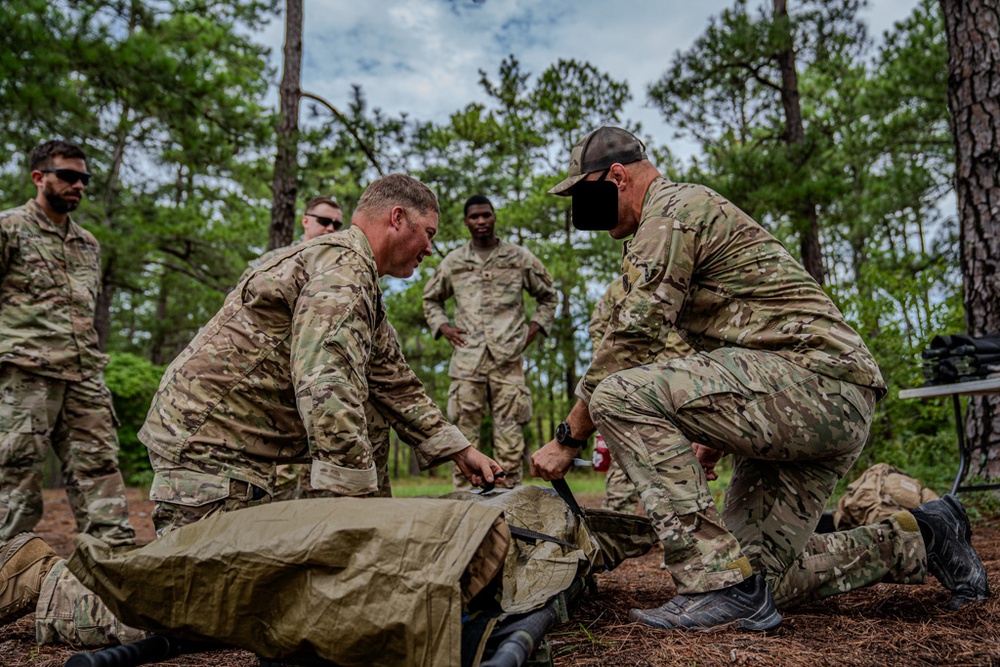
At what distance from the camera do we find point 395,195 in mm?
3029

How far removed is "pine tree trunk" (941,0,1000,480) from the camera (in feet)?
17.5

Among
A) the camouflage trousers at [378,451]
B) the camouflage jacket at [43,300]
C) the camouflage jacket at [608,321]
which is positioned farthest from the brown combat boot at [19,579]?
the camouflage jacket at [608,321]

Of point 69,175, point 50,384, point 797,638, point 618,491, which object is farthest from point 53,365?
point 797,638

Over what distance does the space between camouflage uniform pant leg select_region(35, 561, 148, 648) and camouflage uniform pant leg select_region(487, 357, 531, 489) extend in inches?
150

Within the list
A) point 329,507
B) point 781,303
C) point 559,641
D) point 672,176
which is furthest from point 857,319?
point 672,176

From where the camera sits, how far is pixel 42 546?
9.77 ft

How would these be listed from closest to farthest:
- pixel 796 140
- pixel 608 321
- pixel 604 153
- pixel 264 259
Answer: pixel 604 153 < pixel 264 259 < pixel 608 321 < pixel 796 140

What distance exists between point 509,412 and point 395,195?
12.0 ft

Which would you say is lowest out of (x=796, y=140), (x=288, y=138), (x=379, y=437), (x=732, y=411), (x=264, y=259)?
(x=379, y=437)

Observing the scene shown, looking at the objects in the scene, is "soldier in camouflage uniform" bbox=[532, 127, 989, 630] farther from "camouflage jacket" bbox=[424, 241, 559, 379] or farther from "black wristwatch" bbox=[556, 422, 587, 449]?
"camouflage jacket" bbox=[424, 241, 559, 379]

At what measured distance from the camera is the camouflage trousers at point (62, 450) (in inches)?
161

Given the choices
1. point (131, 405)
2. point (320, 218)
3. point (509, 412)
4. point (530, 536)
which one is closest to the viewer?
point (530, 536)

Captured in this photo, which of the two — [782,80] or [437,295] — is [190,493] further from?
[782,80]

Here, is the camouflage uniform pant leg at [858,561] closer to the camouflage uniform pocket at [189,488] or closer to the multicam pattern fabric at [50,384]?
the camouflage uniform pocket at [189,488]
